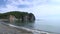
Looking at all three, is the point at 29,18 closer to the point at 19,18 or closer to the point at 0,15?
the point at 19,18

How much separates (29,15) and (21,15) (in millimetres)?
7085

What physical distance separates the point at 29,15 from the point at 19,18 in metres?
12.5

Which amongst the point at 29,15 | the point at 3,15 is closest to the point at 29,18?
the point at 29,15

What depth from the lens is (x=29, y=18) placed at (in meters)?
144

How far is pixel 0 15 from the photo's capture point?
461 feet

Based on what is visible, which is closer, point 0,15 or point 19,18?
point 0,15

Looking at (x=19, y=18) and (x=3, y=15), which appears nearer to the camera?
(x=3, y=15)

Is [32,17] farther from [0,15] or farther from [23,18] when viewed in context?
[0,15]

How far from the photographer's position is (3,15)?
142m

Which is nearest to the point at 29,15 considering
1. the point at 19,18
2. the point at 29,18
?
the point at 29,18

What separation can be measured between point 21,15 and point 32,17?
955 centimetres

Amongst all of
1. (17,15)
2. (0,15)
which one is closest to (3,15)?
(0,15)

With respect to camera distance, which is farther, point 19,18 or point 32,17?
point 19,18

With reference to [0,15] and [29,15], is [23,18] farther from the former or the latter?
[0,15]
